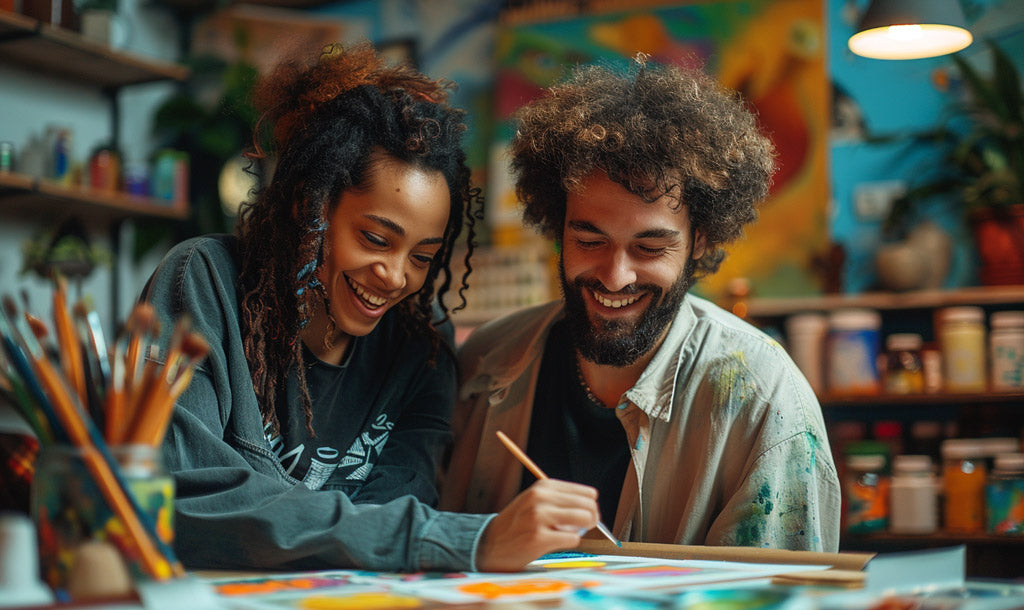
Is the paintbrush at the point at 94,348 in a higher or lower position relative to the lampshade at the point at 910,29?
lower

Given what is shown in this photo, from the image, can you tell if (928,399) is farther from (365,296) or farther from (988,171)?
(365,296)

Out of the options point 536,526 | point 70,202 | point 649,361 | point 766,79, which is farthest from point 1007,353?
point 70,202

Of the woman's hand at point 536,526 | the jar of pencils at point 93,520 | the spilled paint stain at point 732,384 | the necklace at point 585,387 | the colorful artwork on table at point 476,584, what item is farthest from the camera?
the necklace at point 585,387

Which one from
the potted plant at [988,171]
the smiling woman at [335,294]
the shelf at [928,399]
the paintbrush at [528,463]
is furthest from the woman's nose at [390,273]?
the potted plant at [988,171]

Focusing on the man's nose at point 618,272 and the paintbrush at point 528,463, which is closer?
the paintbrush at point 528,463

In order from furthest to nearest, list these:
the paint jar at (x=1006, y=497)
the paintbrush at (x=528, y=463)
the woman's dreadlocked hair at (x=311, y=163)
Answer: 1. the paint jar at (x=1006, y=497)
2. the woman's dreadlocked hair at (x=311, y=163)
3. the paintbrush at (x=528, y=463)

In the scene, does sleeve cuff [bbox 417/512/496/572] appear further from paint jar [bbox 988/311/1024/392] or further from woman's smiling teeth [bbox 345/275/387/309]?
paint jar [bbox 988/311/1024/392]

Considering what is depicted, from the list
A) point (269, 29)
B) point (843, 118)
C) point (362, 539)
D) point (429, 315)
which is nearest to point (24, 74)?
point (269, 29)

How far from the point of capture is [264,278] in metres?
1.57

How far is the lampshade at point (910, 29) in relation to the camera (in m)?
2.64

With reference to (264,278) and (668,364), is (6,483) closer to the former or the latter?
(264,278)

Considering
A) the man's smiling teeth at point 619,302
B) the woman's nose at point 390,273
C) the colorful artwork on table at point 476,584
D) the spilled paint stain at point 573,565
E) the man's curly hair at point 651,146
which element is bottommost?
the spilled paint stain at point 573,565

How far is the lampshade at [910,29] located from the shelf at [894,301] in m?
0.88

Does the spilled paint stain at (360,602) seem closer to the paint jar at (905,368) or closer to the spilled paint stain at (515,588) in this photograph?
the spilled paint stain at (515,588)
